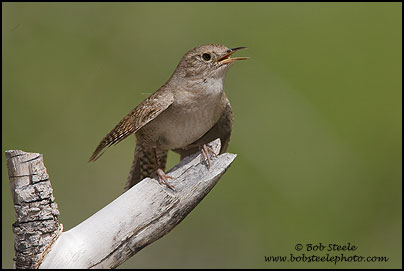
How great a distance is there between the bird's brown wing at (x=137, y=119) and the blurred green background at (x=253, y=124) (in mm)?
1503

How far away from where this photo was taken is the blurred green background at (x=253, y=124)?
5.41 m

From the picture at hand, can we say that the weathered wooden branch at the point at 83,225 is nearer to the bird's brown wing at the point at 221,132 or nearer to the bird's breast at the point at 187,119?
the bird's breast at the point at 187,119

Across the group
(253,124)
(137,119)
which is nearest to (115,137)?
(137,119)

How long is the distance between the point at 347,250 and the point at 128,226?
2553mm

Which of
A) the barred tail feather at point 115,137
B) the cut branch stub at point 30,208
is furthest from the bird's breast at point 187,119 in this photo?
the cut branch stub at point 30,208

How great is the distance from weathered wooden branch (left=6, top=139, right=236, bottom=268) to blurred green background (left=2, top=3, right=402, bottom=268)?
2311 mm

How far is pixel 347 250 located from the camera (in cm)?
491

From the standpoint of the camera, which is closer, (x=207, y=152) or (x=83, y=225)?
(x=83, y=225)

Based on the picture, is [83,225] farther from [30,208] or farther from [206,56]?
[206,56]

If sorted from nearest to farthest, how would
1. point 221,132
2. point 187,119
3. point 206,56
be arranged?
point 187,119 < point 206,56 < point 221,132

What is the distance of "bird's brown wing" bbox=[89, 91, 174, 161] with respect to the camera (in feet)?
12.1

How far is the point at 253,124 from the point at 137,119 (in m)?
2.01

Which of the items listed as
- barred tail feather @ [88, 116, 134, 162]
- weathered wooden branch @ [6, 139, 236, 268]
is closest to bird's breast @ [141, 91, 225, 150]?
barred tail feather @ [88, 116, 134, 162]

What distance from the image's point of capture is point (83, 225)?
2883 mm
